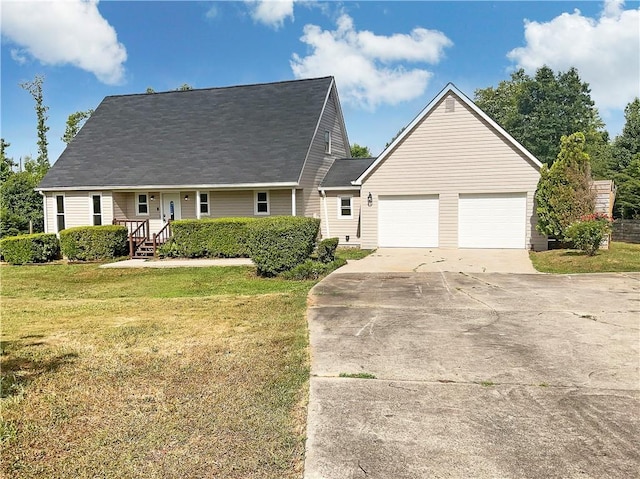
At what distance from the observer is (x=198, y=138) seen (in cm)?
2178

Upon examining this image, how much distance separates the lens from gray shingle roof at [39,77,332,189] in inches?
776

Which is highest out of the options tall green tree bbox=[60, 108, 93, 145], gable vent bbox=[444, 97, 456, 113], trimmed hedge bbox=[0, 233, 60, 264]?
tall green tree bbox=[60, 108, 93, 145]

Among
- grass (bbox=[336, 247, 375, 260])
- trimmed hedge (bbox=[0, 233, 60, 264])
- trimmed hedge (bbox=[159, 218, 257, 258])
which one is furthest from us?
trimmed hedge (bbox=[0, 233, 60, 264])

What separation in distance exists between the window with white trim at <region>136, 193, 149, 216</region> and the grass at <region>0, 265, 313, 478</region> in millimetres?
11643

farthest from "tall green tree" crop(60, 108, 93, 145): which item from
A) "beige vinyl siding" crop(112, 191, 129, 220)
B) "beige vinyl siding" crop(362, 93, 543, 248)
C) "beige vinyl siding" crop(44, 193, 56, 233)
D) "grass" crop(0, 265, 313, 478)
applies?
"grass" crop(0, 265, 313, 478)

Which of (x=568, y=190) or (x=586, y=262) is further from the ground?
(x=568, y=190)

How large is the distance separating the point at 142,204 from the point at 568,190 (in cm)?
1677

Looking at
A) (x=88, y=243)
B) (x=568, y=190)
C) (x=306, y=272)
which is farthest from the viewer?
(x=88, y=243)

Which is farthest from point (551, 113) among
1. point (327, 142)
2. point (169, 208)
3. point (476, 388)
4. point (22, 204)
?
point (476, 388)

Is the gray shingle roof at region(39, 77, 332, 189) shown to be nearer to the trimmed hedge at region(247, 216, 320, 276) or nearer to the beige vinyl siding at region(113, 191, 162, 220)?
the beige vinyl siding at region(113, 191, 162, 220)

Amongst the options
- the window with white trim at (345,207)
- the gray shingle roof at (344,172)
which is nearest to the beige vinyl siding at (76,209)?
the gray shingle roof at (344,172)

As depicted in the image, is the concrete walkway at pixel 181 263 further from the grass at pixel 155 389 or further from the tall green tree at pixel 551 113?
the tall green tree at pixel 551 113

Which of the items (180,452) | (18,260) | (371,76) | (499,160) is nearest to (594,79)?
(371,76)

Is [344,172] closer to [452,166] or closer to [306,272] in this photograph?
[452,166]
